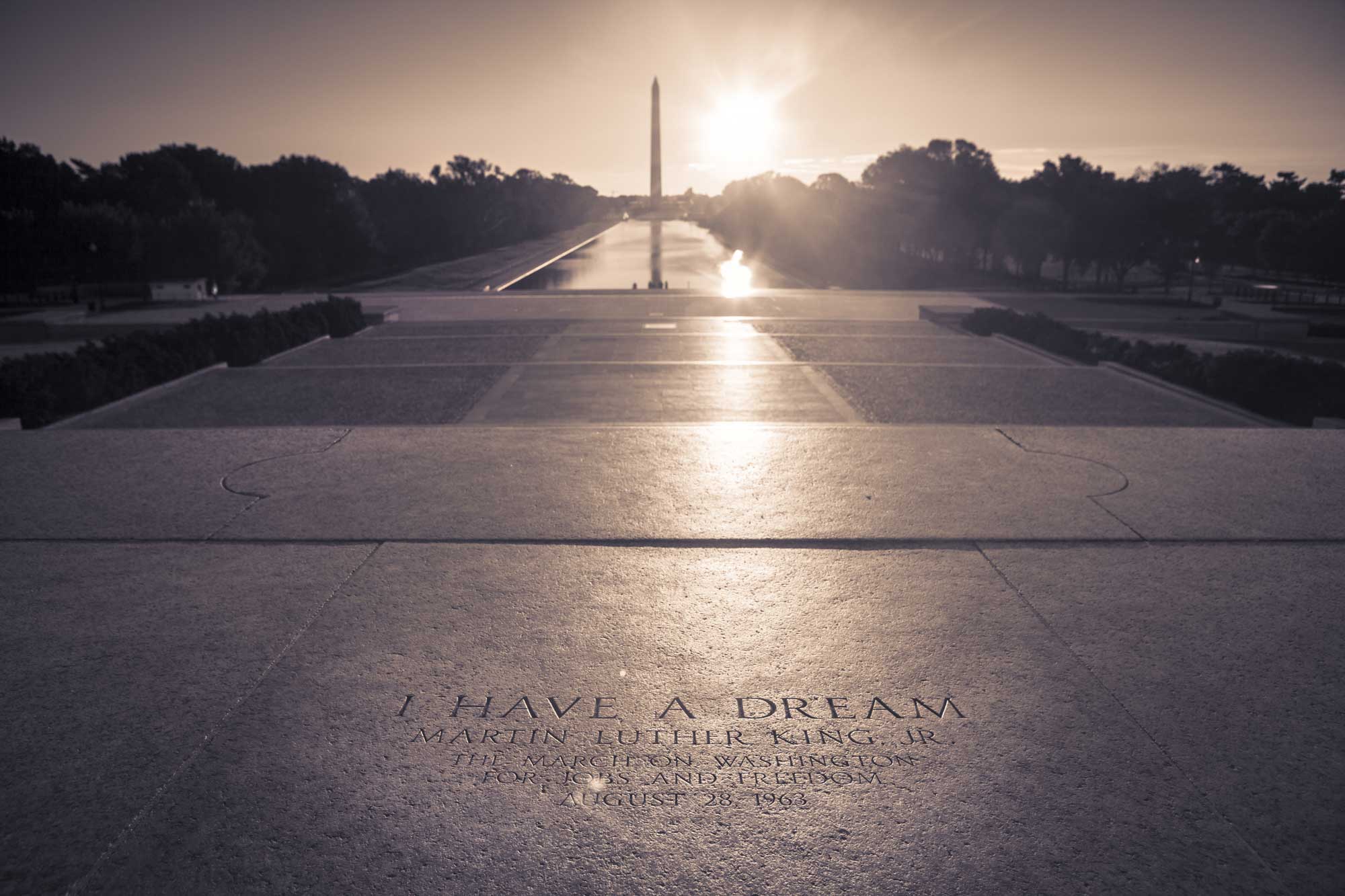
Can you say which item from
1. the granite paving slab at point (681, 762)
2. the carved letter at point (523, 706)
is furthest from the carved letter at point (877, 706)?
the carved letter at point (523, 706)

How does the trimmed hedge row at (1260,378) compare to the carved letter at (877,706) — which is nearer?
the carved letter at (877,706)

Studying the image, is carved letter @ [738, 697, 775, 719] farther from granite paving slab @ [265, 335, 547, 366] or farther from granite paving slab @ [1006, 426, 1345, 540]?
granite paving slab @ [265, 335, 547, 366]

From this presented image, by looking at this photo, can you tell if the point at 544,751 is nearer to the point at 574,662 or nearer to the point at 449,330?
the point at 574,662

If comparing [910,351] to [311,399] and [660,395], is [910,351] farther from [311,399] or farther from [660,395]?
[311,399]

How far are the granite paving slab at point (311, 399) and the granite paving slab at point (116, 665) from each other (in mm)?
5798

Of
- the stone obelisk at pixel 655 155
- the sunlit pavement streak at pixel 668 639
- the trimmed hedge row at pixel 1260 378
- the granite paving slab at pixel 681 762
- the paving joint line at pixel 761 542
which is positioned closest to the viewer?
the granite paving slab at pixel 681 762

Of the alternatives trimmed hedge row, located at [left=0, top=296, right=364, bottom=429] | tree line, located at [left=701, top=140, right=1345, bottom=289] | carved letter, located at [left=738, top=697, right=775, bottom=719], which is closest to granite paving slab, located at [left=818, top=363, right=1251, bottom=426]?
carved letter, located at [left=738, top=697, right=775, bottom=719]

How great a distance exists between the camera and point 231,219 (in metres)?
42.2

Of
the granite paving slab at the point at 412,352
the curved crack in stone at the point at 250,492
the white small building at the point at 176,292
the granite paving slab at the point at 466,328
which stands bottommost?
the curved crack in stone at the point at 250,492

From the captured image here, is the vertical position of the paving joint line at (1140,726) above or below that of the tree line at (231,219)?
below

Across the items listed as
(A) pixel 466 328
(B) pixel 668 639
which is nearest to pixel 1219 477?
(B) pixel 668 639

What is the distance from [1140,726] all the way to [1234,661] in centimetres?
115

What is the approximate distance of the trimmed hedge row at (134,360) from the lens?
1219 centimetres

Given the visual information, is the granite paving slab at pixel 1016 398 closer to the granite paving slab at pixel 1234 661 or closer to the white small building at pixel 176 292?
the granite paving slab at pixel 1234 661
